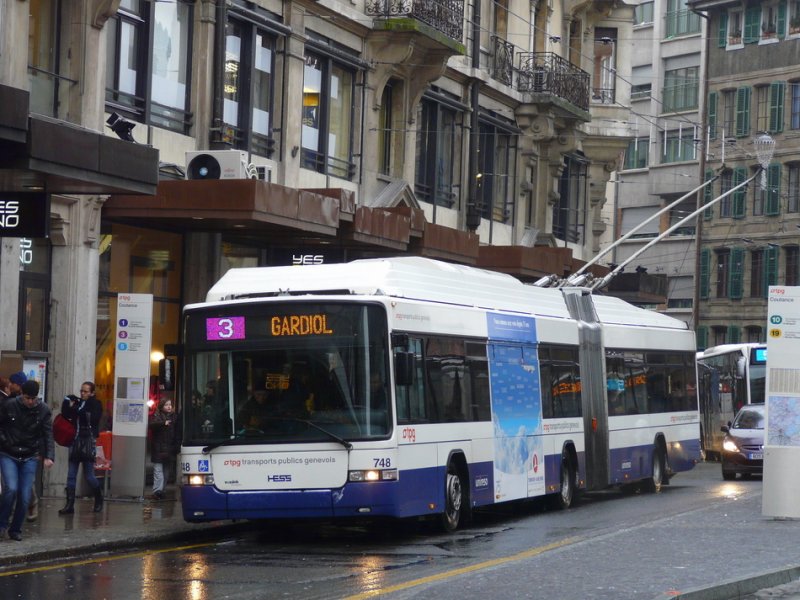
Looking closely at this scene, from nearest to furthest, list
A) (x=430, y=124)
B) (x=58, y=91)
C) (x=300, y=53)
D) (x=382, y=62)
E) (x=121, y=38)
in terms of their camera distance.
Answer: (x=58, y=91)
(x=121, y=38)
(x=300, y=53)
(x=382, y=62)
(x=430, y=124)

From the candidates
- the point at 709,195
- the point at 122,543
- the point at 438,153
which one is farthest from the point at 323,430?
the point at 709,195

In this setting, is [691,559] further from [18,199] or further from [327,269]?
[18,199]

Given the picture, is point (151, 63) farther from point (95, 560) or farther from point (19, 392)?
point (95, 560)

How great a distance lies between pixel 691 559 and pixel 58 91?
38.0 ft

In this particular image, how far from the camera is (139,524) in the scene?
18.6 metres

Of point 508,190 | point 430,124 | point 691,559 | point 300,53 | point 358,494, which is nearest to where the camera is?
point 691,559

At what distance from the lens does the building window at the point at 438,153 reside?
34375 mm

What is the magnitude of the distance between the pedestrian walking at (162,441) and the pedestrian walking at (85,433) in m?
2.47

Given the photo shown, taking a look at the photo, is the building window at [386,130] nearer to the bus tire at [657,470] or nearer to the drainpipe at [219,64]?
the drainpipe at [219,64]

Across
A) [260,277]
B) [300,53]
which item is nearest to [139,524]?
[260,277]

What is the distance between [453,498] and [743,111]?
54029 millimetres

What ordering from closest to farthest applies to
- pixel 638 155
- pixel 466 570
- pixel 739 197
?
pixel 466 570
pixel 739 197
pixel 638 155

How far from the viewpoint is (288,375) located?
666 inches

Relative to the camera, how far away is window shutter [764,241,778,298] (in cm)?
6819
